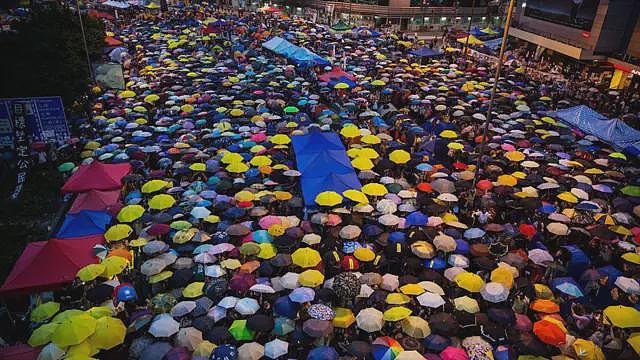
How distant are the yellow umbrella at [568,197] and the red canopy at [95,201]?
1387 cm

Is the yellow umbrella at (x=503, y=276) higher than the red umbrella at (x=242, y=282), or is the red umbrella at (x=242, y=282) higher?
the yellow umbrella at (x=503, y=276)

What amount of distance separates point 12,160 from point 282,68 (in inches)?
602

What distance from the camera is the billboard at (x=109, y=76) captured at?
23375mm

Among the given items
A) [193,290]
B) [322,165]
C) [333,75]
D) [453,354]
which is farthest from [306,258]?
[333,75]

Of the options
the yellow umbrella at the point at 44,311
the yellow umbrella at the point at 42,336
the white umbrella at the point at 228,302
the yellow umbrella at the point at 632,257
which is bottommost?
the yellow umbrella at the point at 44,311

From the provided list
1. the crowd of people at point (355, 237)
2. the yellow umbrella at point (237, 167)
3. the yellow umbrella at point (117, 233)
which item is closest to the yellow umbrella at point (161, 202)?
the crowd of people at point (355, 237)

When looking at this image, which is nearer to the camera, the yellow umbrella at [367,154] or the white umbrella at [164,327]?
the white umbrella at [164,327]

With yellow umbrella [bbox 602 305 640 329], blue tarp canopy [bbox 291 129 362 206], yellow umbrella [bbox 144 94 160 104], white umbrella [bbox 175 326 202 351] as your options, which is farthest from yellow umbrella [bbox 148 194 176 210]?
yellow umbrella [bbox 602 305 640 329]

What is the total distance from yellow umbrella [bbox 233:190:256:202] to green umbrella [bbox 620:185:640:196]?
1190cm

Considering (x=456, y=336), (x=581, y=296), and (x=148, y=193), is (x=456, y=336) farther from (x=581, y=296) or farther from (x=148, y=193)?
(x=148, y=193)

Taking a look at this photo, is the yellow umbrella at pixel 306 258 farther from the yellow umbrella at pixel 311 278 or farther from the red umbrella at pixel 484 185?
the red umbrella at pixel 484 185

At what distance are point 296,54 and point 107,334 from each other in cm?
2173

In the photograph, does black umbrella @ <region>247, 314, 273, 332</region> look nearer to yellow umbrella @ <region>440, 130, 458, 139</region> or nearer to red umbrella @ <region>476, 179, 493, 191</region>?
red umbrella @ <region>476, 179, 493, 191</region>

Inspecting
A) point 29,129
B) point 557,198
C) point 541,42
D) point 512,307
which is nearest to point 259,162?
point 29,129
